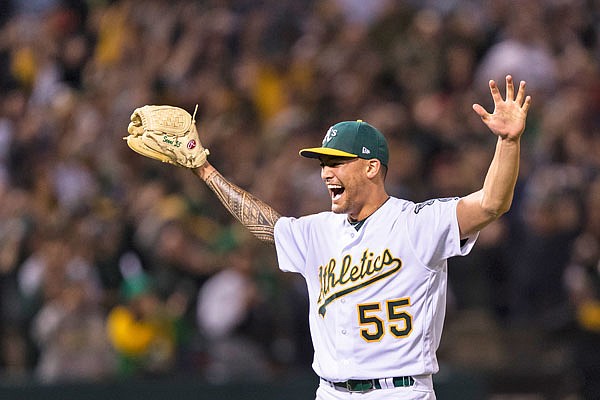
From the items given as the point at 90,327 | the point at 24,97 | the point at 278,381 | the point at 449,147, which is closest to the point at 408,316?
the point at 278,381

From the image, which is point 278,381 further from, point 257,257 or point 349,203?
point 349,203

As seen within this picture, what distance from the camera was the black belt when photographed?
514cm

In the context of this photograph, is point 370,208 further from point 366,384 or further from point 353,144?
point 366,384

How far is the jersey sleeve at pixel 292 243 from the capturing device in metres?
5.64

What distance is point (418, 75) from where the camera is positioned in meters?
11.2

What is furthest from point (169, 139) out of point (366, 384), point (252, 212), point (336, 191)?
point (366, 384)

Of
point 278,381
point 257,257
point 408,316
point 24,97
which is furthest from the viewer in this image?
point 24,97

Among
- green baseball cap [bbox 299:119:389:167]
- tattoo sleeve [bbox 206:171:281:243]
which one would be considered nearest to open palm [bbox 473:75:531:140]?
green baseball cap [bbox 299:119:389:167]

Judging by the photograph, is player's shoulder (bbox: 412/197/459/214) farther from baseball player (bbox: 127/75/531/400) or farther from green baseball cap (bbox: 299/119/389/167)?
green baseball cap (bbox: 299/119/389/167)

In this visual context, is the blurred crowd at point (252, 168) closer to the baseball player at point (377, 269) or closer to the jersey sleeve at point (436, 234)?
the baseball player at point (377, 269)

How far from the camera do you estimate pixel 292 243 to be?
18.6 ft

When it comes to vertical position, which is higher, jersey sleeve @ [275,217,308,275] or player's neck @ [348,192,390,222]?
player's neck @ [348,192,390,222]

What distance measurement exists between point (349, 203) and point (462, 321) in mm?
4045

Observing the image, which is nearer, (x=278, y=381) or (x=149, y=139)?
(x=149, y=139)
